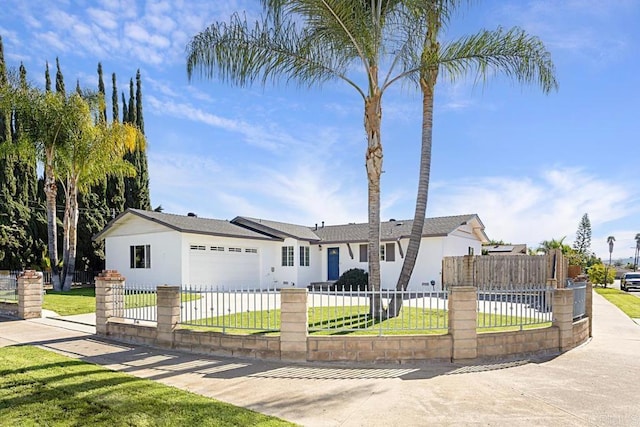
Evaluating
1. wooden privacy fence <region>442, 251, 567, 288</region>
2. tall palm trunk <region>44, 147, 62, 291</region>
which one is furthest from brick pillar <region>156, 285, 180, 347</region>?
tall palm trunk <region>44, 147, 62, 291</region>

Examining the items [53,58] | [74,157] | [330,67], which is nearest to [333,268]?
[74,157]

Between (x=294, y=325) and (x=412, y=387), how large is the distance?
93.9 inches

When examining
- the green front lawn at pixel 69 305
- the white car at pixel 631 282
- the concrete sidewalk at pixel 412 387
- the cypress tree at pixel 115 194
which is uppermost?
the cypress tree at pixel 115 194

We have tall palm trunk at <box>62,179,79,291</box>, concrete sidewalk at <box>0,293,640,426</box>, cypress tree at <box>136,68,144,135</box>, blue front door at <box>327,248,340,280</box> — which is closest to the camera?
concrete sidewalk at <box>0,293,640,426</box>

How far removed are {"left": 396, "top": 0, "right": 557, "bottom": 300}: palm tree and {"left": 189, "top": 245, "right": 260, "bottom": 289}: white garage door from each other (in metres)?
13.2

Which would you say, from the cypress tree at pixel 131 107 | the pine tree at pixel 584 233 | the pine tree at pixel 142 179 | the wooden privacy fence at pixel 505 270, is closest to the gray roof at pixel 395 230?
the wooden privacy fence at pixel 505 270

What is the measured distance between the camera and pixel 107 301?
11.2 metres

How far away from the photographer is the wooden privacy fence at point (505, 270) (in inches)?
790

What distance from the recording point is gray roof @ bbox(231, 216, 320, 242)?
27.2 metres

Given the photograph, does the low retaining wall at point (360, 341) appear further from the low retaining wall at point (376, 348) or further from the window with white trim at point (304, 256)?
the window with white trim at point (304, 256)

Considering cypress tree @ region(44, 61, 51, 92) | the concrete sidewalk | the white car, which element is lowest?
the white car

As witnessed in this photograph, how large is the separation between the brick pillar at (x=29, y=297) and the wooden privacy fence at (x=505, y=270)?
1762 cm

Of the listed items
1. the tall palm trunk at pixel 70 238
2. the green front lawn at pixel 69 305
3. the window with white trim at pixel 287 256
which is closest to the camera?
the green front lawn at pixel 69 305

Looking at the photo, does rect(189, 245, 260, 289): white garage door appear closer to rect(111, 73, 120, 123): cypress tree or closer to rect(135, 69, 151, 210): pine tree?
rect(135, 69, 151, 210): pine tree
